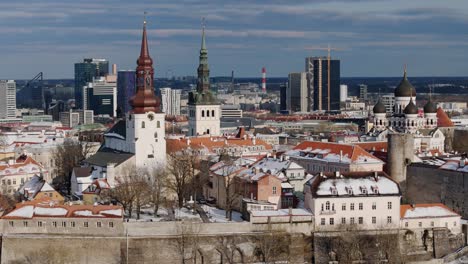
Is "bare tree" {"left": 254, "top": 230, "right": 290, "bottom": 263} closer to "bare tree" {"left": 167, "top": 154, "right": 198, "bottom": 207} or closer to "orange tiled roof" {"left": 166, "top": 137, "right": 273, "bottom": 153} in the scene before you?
"bare tree" {"left": 167, "top": 154, "right": 198, "bottom": 207}

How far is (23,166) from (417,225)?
1491 inches

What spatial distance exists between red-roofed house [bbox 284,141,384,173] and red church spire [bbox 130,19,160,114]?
13.3m

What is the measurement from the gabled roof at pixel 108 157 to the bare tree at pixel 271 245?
22681mm

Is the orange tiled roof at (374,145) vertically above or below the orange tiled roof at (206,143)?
below

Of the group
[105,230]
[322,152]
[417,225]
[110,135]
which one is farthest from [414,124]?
[105,230]

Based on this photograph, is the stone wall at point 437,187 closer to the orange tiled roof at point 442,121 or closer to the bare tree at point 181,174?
the bare tree at point 181,174

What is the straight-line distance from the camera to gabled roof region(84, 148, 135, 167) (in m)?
80.8

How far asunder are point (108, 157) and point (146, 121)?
480 cm

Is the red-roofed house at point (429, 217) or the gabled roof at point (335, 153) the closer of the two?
the red-roofed house at point (429, 217)

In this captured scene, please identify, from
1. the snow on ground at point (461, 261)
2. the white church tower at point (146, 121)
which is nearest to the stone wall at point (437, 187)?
the snow on ground at point (461, 261)

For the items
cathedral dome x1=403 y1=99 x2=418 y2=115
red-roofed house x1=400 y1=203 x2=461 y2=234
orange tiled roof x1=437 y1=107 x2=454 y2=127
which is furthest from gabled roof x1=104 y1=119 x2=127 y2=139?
orange tiled roof x1=437 y1=107 x2=454 y2=127

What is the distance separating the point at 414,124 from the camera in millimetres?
109500

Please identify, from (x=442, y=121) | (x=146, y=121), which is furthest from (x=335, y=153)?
(x=442, y=121)

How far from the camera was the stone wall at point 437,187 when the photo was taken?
2773 inches
